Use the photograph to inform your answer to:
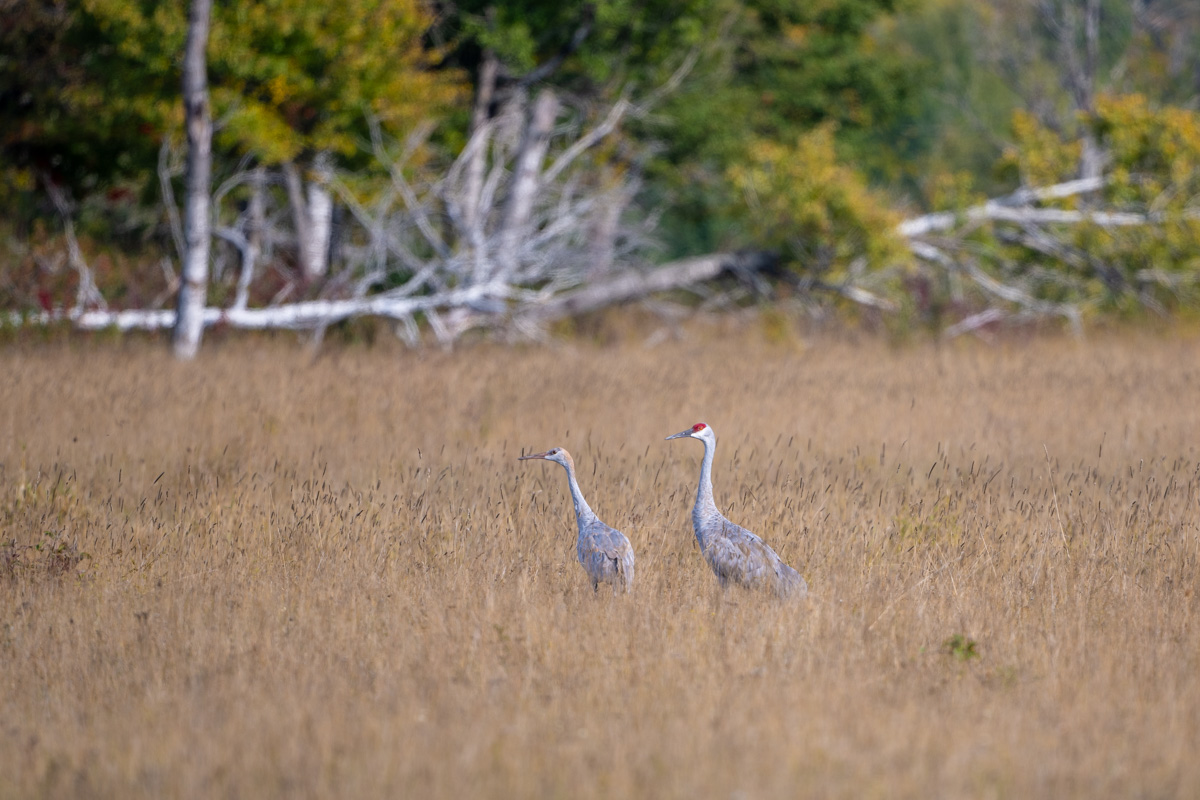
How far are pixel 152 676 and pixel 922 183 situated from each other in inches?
1328

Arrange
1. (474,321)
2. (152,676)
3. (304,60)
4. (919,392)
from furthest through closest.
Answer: (474,321) → (304,60) → (919,392) → (152,676)

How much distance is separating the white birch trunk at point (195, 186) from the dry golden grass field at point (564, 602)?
2.53 metres

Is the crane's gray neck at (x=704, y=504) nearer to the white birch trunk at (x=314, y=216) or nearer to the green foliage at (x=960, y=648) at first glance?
the green foliage at (x=960, y=648)

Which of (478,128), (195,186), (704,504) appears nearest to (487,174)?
(478,128)

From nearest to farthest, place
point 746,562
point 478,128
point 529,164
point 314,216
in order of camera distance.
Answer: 1. point 746,562
2. point 314,216
3. point 478,128
4. point 529,164

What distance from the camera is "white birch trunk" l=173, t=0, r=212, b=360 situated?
529 inches

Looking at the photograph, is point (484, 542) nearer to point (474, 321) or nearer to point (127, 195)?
point (474, 321)

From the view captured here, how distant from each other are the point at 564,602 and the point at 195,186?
31.2ft

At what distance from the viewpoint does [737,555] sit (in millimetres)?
6031

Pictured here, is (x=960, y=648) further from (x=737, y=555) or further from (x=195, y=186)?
(x=195, y=186)

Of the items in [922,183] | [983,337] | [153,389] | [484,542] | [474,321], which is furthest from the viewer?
[922,183]

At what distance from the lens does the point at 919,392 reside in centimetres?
1259

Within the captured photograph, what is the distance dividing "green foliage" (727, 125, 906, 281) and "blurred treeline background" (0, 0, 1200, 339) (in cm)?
4

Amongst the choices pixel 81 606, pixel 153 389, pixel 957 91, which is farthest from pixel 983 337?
pixel 957 91
